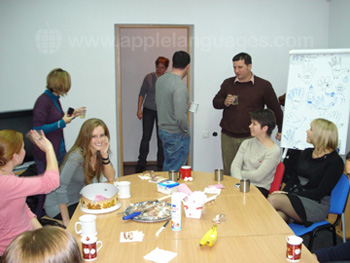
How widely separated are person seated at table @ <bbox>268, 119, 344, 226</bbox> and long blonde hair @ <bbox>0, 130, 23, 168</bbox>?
1.77 meters

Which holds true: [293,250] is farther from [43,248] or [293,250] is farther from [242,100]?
[242,100]

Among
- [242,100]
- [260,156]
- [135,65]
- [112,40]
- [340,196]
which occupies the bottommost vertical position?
[340,196]

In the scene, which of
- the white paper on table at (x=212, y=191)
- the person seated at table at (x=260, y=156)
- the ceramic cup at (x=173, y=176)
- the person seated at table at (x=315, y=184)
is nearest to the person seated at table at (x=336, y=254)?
the person seated at table at (x=315, y=184)

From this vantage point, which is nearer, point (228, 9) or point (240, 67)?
point (240, 67)

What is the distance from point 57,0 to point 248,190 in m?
3.55

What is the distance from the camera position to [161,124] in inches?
139

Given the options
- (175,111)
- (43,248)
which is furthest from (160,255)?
(175,111)

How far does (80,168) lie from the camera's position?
2580 mm

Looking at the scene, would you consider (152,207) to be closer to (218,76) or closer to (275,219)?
(275,219)

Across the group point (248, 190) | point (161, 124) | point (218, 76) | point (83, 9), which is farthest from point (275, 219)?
point (83, 9)

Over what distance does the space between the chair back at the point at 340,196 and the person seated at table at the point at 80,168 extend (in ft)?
5.41

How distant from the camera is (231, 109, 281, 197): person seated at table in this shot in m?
Result: 2.83

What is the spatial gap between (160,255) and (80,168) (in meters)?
1.22

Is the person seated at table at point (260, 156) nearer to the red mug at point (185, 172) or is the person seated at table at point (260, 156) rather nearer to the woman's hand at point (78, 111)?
the red mug at point (185, 172)
